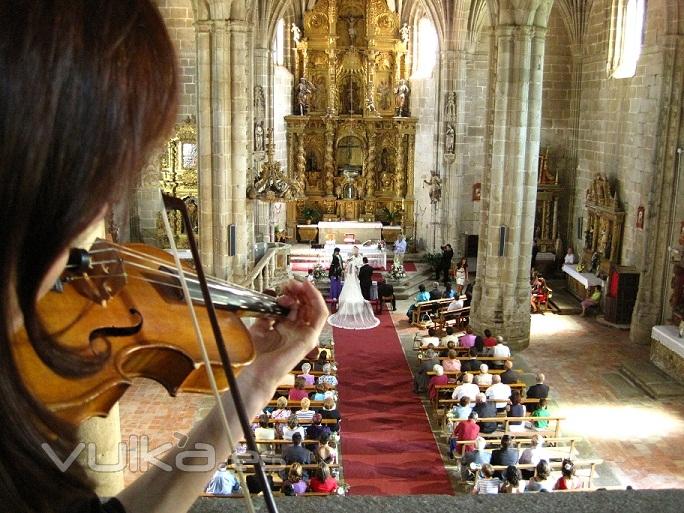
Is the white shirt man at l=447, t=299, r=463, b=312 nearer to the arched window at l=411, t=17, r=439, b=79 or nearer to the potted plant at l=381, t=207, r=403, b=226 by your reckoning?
the potted plant at l=381, t=207, r=403, b=226

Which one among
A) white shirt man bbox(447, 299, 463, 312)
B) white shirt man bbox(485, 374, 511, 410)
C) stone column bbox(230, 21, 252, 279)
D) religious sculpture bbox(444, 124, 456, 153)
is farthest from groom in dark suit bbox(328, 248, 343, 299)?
white shirt man bbox(485, 374, 511, 410)

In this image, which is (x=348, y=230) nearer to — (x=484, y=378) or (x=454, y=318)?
(x=454, y=318)

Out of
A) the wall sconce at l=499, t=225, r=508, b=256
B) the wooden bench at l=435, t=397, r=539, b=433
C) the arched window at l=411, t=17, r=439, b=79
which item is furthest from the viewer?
the arched window at l=411, t=17, r=439, b=79

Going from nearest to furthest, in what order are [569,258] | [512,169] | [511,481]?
1. [511,481]
2. [512,169]
3. [569,258]

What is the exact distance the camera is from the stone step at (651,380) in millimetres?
15188

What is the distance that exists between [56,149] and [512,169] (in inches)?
669

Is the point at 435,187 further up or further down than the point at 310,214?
further up

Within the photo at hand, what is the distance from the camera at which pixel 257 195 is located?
1838 cm

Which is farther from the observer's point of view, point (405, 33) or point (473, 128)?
point (405, 33)

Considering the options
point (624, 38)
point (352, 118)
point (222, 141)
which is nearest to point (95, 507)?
point (222, 141)

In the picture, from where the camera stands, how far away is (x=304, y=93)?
101ft

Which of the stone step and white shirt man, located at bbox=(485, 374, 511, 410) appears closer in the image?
white shirt man, located at bbox=(485, 374, 511, 410)

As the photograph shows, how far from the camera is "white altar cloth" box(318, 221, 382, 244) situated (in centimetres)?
2999

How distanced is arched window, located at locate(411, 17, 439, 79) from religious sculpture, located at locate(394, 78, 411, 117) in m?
0.54
